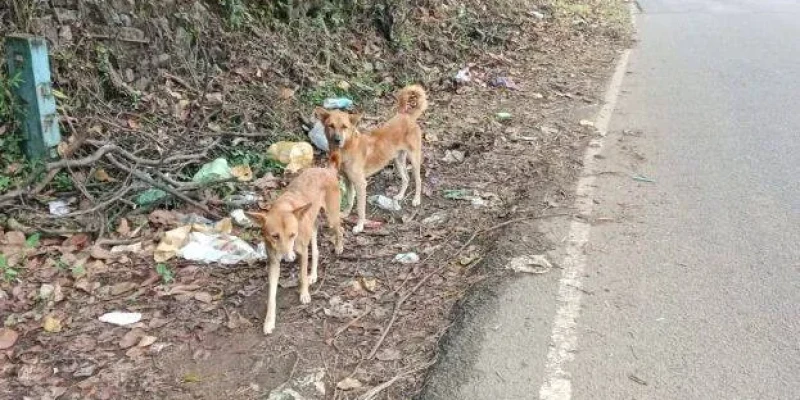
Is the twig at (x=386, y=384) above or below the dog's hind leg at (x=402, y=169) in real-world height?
below

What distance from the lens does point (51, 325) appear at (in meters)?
4.39

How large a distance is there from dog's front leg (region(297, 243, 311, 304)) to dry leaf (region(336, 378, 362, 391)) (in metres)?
0.97

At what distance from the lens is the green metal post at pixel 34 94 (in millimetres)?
5633

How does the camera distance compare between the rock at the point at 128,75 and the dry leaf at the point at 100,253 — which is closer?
the dry leaf at the point at 100,253

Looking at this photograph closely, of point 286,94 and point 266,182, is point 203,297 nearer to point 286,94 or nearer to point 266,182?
point 266,182

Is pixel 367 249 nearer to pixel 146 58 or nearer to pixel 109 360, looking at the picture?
pixel 109 360

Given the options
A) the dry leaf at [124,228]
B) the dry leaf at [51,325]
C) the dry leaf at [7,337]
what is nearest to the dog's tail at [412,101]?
the dry leaf at [124,228]

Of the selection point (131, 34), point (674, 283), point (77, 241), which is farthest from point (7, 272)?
point (674, 283)

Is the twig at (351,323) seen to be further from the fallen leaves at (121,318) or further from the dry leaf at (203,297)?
the fallen leaves at (121,318)

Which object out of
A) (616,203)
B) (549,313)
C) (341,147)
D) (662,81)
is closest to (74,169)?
(341,147)

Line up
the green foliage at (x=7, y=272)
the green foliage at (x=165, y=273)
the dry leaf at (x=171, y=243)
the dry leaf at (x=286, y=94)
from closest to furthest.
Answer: the green foliage at (x=7, y=272) → the green foliage at (x=165, y=273) → the dry leaf at (x=171, y=243) → the dry leaf at (x=286, y=94)

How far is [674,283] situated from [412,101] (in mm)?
3036

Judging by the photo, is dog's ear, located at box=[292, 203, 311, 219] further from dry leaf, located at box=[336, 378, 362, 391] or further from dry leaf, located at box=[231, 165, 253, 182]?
dry leaf, located at box=[231, 165, 253, 182]

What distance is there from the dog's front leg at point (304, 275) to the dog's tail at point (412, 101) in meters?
2.43
